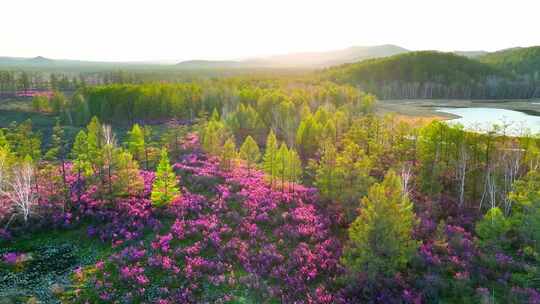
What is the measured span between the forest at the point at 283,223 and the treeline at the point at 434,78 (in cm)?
11730

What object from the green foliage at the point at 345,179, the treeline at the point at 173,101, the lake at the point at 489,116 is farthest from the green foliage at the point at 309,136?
the lake at the point at 489,116

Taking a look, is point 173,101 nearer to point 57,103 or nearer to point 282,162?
point 57,103

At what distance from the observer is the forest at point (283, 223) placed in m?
23.7

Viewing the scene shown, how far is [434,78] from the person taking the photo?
167250 mm

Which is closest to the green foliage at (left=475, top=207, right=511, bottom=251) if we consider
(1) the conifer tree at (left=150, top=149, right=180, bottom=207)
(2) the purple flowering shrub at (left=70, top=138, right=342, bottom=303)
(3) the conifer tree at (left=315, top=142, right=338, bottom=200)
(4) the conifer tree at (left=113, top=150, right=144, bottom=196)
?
(2) the purple flowering shrub at (left=70, top=138, right=342, bottom=303)

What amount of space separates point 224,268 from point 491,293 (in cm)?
1813

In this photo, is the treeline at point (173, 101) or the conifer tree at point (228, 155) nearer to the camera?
the conifer tree at point (228, 155)

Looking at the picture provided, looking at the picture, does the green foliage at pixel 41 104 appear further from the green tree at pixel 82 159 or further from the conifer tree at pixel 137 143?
the green tree at pixel 82 159

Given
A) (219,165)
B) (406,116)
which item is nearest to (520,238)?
(219,165)

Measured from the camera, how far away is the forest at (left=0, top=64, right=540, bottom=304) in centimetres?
2367

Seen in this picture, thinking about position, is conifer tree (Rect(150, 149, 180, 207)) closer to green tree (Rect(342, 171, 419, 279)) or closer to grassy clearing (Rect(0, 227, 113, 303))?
grassy clearing (Rect(0, 227, 113, 303))

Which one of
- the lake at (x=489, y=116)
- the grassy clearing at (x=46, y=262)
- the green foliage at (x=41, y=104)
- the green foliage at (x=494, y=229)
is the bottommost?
the grassy clearing at (x=46, y=262)

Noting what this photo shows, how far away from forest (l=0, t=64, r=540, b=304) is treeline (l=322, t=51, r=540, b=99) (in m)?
117

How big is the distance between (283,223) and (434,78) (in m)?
159
